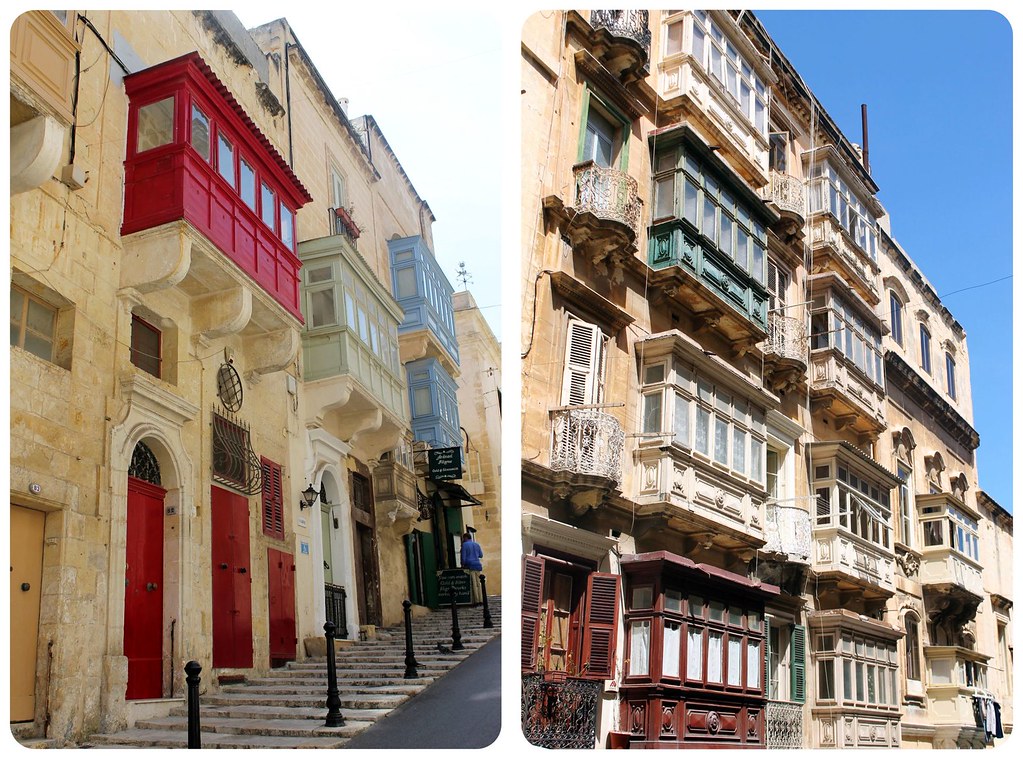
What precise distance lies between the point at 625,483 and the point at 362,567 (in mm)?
1904

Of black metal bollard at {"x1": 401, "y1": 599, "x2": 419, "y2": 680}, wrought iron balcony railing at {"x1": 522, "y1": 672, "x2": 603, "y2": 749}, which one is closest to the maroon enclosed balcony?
black metal bollard at {"x1": 401, "y1": 599, "x2": 419, "y2": 680}

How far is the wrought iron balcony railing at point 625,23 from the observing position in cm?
806

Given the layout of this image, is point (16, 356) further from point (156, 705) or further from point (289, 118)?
point (289, 118)

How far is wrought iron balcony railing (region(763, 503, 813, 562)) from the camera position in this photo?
29.7 feet

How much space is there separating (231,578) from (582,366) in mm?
2644

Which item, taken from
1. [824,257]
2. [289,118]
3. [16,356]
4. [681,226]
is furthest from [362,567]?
[824,257]

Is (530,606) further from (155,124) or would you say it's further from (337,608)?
(155,124)

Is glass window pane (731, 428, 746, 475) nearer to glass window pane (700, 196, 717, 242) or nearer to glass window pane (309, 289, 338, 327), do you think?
glass window pane (700, 196, 717, 242)

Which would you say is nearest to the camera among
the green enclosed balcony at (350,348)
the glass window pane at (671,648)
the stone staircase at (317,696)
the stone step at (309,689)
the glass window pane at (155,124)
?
the stone staircase at (317,696)

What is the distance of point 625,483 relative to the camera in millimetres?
7543

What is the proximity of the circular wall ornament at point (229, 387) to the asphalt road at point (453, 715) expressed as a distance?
214cm

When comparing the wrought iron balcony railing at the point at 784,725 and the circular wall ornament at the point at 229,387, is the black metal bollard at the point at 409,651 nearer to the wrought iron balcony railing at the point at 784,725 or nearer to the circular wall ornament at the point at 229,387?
the circular wall ornament at the point at 229,387

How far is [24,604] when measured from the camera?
5109mm

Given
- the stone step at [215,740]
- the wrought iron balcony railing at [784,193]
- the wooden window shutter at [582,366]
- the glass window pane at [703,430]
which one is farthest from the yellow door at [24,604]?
the wrought iron balcony railing at [784,193]
